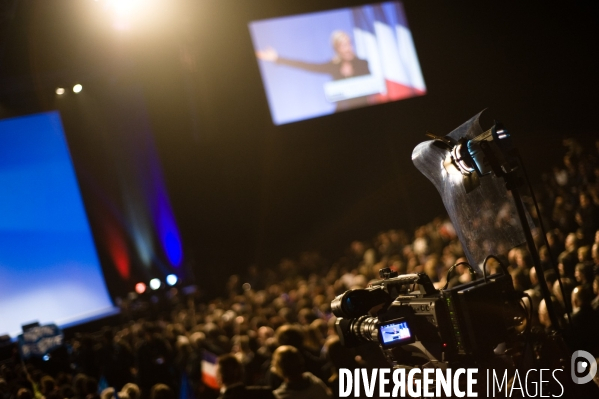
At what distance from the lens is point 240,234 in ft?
41.6

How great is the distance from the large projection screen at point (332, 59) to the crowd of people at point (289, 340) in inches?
131

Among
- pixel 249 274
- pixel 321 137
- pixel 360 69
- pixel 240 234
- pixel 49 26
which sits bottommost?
pixel 249 274

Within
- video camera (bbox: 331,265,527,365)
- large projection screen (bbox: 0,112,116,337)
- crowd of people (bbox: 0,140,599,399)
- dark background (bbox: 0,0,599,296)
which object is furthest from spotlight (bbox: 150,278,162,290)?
video camera (bbox: 331,265,527,365)

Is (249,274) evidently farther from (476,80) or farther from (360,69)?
(476,80)

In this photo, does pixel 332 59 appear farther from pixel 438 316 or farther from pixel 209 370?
pixel 438 316

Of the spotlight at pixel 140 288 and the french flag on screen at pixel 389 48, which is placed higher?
the french flag on screen at pixel 389 48

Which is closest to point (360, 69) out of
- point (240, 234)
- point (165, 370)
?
point (240, 234)

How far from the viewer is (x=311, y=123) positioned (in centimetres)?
1218

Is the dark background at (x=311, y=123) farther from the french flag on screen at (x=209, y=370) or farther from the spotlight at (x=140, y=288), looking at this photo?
the french flag on screen at (x=209, y=370)

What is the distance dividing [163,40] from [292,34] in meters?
2.46

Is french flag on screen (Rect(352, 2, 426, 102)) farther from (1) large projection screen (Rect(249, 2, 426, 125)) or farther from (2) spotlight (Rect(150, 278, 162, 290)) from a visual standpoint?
(2) spotlight (Rect(150, 278, 162, 290))

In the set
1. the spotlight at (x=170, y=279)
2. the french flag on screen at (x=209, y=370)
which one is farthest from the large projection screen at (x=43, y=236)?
the french flag on screen at (x=209, y=370)

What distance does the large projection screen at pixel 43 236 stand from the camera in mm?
8391

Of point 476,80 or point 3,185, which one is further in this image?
point 476,80
